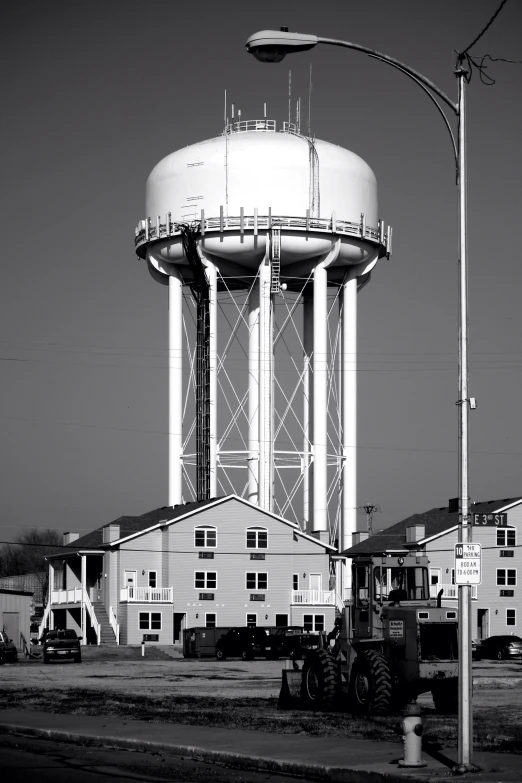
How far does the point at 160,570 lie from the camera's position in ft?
256

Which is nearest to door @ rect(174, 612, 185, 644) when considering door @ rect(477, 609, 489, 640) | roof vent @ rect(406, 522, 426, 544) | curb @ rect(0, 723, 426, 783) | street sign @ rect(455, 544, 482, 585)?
roof vent @ rect(406, 522, 426, 544)

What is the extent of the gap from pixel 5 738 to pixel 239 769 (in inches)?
221

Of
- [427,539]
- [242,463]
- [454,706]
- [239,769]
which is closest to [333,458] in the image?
[242,463]

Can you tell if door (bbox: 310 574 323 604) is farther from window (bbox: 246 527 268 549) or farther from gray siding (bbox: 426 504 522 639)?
gray siding (bbox: 426 504 522 639)

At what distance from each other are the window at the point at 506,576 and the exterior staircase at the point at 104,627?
76.0 ft

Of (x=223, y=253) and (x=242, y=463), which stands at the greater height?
(x=223, y=253)

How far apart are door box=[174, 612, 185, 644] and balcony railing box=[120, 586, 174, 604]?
1433 millimetres

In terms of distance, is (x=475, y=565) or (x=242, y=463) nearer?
(x=475, y=565)

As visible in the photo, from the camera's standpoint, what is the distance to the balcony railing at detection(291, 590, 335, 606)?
259 ft

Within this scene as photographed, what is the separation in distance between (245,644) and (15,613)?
14.4 metres

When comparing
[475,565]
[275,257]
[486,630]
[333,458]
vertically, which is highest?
[275,257]

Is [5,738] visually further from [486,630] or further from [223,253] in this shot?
[486,630]

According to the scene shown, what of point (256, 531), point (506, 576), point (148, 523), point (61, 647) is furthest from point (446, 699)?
point (506, 576)

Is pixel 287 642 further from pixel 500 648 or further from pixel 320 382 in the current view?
pixel 320 382
